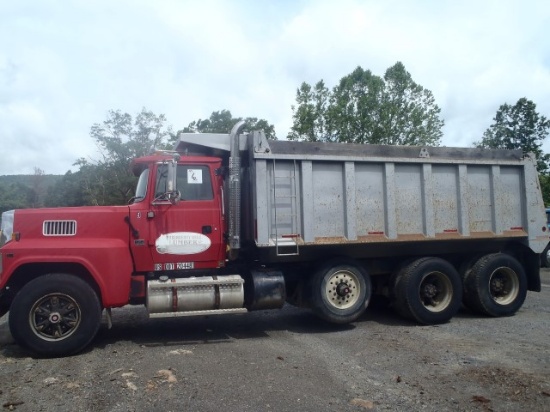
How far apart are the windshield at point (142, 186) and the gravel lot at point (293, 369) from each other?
6.86 ft

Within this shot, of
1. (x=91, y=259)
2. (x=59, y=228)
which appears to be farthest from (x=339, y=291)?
(x=59, y=228)

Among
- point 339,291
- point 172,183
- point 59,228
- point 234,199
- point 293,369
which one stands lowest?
point 293,369

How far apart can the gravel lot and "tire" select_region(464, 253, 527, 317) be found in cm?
33

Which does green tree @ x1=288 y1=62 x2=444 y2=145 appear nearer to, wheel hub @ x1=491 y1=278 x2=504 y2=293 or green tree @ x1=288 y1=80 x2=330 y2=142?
green tree @ x1=288 y1=80 x2=330 y2=142

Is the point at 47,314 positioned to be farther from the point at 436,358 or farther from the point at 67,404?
the point at 436,358

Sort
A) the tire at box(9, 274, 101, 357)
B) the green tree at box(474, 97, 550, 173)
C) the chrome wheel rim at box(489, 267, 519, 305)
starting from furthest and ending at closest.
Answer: the green tree at box(474, 97, 550, 173) → the chrome wheel rim at box(489, 267, 519, 305) → the tire at box(9, 274, 101, 357)

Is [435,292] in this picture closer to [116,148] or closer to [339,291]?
[339,291]

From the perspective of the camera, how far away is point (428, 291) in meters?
8.25

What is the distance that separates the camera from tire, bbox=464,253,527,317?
8445mm

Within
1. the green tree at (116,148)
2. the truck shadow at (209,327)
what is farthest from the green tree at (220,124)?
the truck shadow at (209,327)

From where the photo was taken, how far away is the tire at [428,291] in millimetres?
7961

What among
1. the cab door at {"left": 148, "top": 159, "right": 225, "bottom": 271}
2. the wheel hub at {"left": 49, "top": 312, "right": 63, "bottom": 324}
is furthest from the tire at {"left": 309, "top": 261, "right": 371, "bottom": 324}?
the wheel hub at {"left": 49, "top": 312, "right": 63, "bottom": 324}

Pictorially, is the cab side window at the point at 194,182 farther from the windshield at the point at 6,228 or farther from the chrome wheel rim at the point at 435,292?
the chrome wheel rim at the point at 435,292

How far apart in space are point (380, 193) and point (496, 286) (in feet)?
9.48
